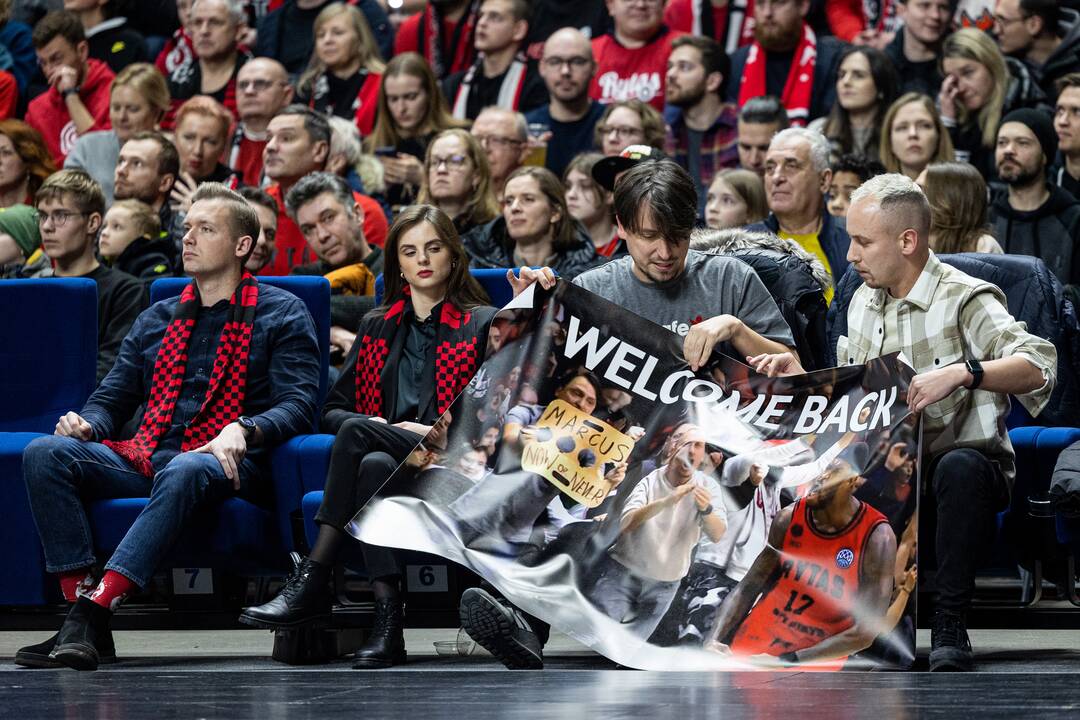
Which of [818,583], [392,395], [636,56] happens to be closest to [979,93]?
[636,56]

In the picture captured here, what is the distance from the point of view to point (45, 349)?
534cm

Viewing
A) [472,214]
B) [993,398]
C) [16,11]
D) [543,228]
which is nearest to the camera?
[993,398]

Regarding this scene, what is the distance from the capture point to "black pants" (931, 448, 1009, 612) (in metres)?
4.10

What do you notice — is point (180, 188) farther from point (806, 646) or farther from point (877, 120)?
point (806, 646)

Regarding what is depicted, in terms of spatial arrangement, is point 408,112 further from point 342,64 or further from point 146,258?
point 146,258

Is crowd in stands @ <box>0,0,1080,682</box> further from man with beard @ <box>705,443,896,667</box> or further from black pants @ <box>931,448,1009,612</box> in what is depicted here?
man with beard @ <box>705,443,896,667</box>

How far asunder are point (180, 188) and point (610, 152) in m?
2.00

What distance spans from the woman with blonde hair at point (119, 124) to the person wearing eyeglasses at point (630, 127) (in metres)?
2.59

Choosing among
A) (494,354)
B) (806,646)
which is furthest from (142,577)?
(806,646)

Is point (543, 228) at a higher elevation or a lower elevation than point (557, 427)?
higher

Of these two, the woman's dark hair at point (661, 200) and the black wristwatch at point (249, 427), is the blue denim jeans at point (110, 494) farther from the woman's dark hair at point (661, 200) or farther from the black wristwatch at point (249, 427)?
the woman's dark hair at point (661, 200)

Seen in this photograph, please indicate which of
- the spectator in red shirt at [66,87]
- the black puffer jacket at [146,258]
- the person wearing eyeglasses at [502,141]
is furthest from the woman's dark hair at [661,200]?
the spectator in red shirt at [66,87]

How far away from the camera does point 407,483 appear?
440 cm

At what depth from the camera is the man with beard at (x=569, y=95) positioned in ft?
25.9
